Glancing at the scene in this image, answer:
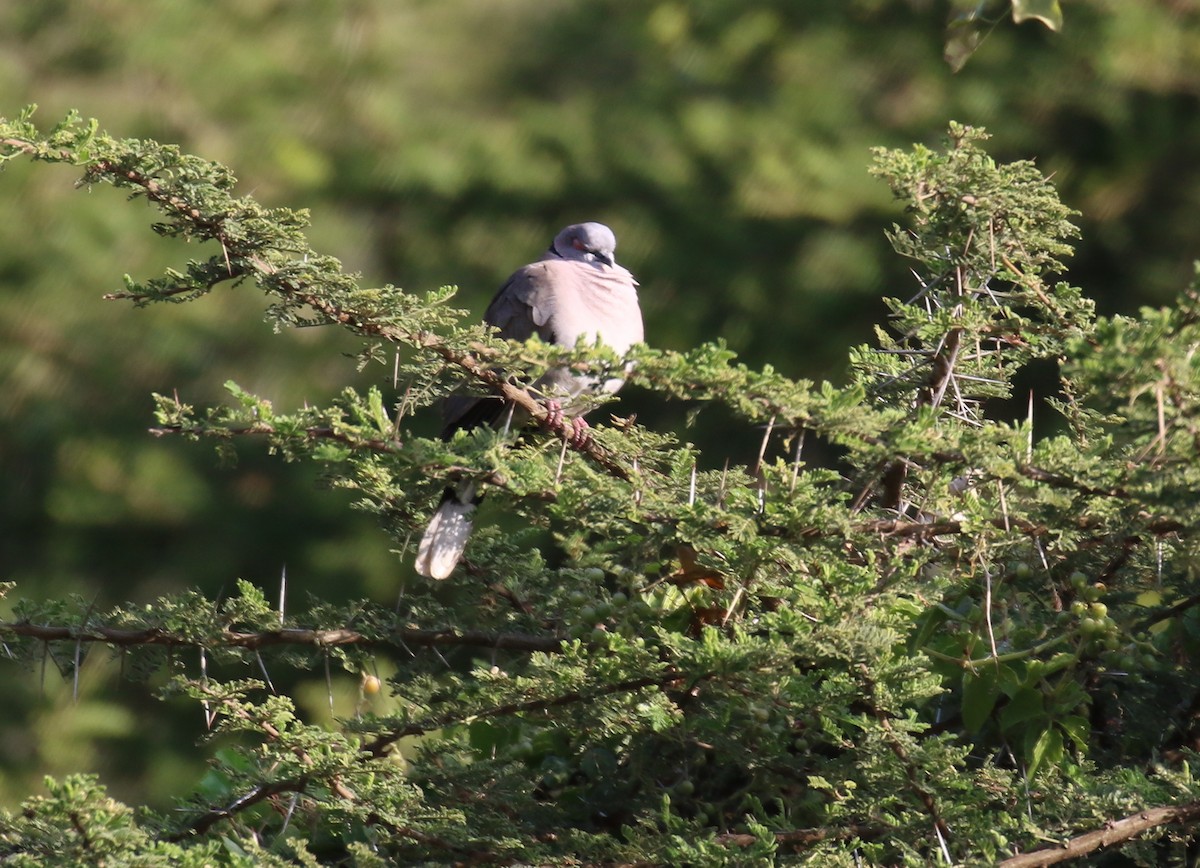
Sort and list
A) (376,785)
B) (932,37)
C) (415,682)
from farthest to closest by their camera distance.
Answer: (932,37)
(415,682)
(376,785)

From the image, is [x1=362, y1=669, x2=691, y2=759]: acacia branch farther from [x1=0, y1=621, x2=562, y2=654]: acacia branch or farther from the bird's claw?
the bird's claw

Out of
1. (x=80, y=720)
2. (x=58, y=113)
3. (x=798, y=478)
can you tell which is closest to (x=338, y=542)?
(x=80, y=720)

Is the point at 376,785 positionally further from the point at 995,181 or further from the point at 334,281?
the point at 995,181

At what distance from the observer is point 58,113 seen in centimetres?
402

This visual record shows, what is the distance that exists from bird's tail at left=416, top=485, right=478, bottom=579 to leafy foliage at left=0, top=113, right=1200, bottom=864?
0.06 metres

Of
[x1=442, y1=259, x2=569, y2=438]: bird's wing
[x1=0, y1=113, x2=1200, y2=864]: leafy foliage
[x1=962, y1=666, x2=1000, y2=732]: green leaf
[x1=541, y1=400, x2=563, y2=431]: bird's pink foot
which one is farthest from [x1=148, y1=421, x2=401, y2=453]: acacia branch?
[x1=442, y1=259, x2=569, y2=438]: bird's wing

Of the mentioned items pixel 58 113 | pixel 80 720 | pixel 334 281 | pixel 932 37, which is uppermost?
pixel 932 37

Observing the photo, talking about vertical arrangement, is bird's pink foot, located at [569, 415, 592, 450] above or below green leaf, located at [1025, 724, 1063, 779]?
above

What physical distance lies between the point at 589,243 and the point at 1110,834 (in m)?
2.28

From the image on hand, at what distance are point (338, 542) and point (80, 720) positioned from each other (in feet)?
3.04

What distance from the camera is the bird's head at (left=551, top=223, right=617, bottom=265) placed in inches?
128

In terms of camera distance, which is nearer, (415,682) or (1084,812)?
(1084,812)

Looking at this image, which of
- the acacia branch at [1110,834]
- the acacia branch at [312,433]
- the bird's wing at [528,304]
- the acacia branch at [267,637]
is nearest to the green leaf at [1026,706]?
the acacia branch at [1110,834]

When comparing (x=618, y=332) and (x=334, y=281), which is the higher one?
(x=618, y=332)
